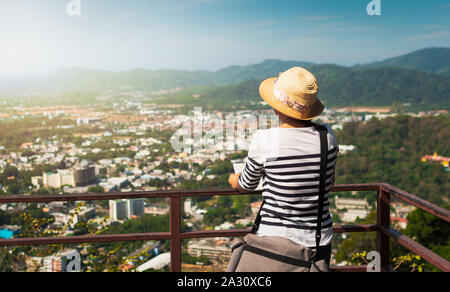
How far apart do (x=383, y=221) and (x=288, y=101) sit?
1.21m

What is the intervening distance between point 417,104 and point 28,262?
3287cm

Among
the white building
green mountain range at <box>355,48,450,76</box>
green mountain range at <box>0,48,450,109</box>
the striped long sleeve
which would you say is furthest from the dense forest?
green mountain range at <box>355,48,450,76</box>

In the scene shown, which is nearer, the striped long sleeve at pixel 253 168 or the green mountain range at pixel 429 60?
the striped long sleeve at pixel 253 168

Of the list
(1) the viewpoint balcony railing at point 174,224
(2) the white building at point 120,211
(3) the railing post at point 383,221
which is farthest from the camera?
(2) the white building at point 120,211

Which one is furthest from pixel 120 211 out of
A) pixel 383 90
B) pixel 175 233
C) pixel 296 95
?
pixel 383 90

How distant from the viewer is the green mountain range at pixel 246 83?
1057 inches

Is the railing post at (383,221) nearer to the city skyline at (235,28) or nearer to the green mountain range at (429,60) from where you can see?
the city skyline at (235,28)

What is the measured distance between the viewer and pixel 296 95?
4.11 feet

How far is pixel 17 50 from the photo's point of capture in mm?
21344

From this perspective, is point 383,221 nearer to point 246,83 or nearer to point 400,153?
point 400,153

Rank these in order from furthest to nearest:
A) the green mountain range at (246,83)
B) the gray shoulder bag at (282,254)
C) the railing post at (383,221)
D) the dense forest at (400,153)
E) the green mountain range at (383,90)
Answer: the green mountain range at (383,90)
the green mountain range at (246,83)
the dense forest at (400,153)
the railing post at (383,221)
the gray shoulder bag at (282,254)

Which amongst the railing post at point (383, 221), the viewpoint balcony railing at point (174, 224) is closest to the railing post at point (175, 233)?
the viewpoint balcony railing at point (174, 224)

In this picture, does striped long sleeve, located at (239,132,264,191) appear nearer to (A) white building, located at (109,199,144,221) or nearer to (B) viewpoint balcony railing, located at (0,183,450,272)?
(B) viewpoint balcony railing, located at (0,183,450,272)
